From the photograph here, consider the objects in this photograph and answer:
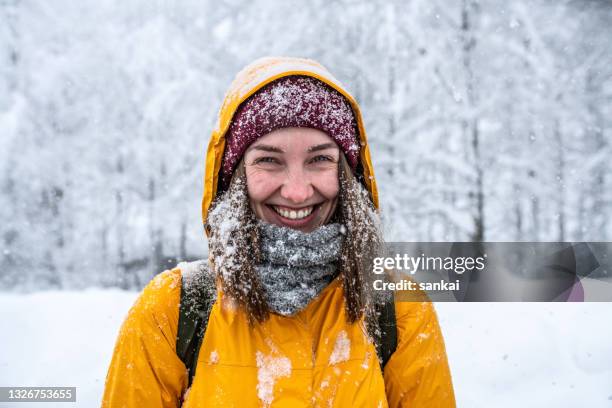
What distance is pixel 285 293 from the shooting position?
139cm

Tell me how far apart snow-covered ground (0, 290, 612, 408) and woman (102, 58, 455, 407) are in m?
3.66

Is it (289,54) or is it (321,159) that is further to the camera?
(289,54)

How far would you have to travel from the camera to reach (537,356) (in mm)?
5281

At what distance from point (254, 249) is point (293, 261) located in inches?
5.6

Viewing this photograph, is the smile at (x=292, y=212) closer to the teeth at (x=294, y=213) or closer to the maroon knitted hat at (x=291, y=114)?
the teeth at (x=294, y=213)

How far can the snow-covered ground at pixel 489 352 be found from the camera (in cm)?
458

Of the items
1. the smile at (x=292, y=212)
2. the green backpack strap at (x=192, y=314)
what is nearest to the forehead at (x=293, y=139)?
the smile at (x=292, y=212)

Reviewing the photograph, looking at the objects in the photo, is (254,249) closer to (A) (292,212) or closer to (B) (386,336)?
(A) (292,212)

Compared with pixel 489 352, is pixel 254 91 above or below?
above

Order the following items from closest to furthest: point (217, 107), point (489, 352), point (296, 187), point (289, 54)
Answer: point (296, 187) → point (489, 352) → point (289, 54) → point (217, 107)

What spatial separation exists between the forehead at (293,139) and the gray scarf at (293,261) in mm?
279


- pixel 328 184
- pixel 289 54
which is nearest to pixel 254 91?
pixel 328 184

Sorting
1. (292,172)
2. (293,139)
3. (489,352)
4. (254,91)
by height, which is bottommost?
(489,352)

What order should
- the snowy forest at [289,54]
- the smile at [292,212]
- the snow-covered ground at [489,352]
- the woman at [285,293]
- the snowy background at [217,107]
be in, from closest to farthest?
the woman at [285,293], the smile at [292,212], the snow-covered ground at [489,352], the snowy background at [217,107], the snowy forest at [289,54]
